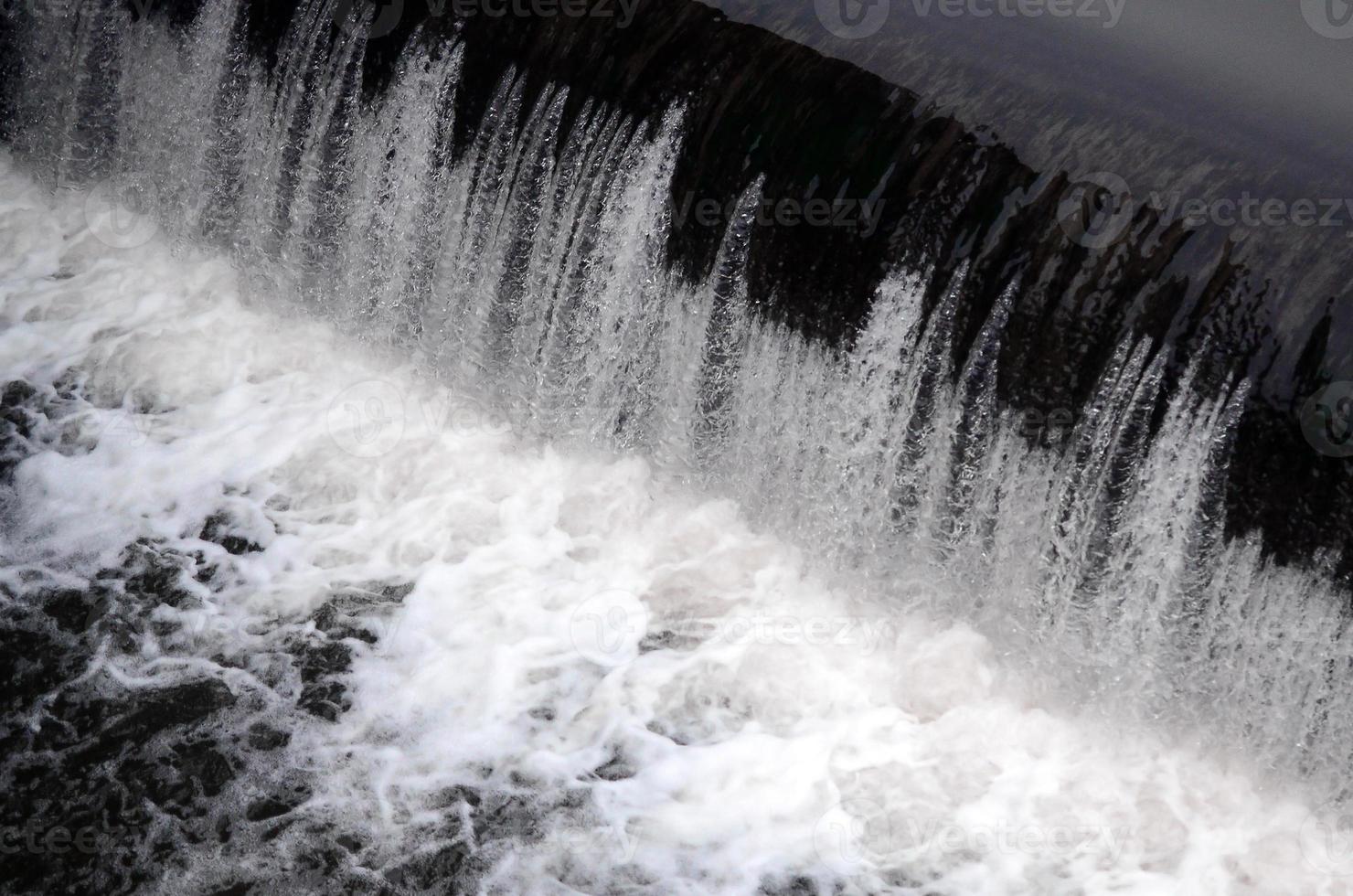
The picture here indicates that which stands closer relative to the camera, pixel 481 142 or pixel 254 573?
pixel 254 573

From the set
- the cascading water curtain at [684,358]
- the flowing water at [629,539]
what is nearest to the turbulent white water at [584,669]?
the flowing water at [629,539]

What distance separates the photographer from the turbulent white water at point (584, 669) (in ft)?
15.6

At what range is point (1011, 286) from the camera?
492cm

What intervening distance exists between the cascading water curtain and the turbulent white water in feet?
0.71

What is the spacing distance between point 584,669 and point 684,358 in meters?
1.36

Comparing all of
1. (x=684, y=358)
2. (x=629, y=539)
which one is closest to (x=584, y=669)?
(x=629, y=539)

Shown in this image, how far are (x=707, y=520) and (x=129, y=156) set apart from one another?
4.12 m

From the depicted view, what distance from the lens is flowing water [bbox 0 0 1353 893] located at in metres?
4.76

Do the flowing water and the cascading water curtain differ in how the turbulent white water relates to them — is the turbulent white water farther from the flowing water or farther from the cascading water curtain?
the cascading water curtain

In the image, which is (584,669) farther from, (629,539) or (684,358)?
(684,358)

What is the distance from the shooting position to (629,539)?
594cm

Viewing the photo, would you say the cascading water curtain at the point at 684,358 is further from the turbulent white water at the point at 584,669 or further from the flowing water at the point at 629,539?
the turbulent white water at the point at 584,669

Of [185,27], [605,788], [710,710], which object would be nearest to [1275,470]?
[710,710]

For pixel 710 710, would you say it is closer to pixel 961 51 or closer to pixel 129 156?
pixel 961 51
